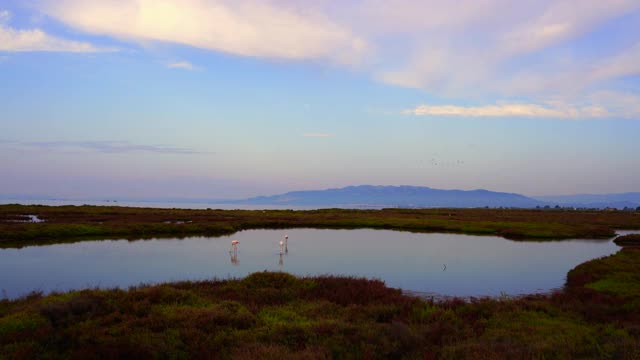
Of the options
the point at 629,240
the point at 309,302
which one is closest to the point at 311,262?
the point at 309,302

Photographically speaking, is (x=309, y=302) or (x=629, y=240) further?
(x=629, y=240)

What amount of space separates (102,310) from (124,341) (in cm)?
351

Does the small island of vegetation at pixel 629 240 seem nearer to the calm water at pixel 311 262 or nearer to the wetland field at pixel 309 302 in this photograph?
the calm water at pixel 311 262

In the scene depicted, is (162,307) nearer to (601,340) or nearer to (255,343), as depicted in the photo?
(255,343)

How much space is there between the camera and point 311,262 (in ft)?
106

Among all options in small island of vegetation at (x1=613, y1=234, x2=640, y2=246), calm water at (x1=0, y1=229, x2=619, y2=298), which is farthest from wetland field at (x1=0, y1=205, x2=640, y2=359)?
small island of vegetation at (x1=613, y1=234, x2=640, y2=246)

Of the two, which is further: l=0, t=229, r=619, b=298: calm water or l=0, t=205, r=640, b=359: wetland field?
l=0, t=229, r=619, b=298: calm water

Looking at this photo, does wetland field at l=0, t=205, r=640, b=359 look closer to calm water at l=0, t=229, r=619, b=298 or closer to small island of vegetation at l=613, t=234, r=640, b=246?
calm water at l=0, t=229, r=619, b=298

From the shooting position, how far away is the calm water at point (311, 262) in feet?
81.1

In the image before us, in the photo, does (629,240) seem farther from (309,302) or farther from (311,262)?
(309,302)

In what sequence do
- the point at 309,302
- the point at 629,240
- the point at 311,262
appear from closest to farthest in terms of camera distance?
the point at 309,302, the point at 311,262, the point at 629,240

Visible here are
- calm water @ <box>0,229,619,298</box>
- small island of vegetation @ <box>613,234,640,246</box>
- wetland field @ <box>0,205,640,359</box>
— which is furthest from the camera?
small island of vegetation @ <box>613,234,640,246</box>

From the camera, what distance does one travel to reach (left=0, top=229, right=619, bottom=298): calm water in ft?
81.1

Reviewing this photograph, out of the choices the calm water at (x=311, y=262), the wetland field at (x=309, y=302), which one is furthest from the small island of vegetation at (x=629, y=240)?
the wetland field at (x=309, y=302)
